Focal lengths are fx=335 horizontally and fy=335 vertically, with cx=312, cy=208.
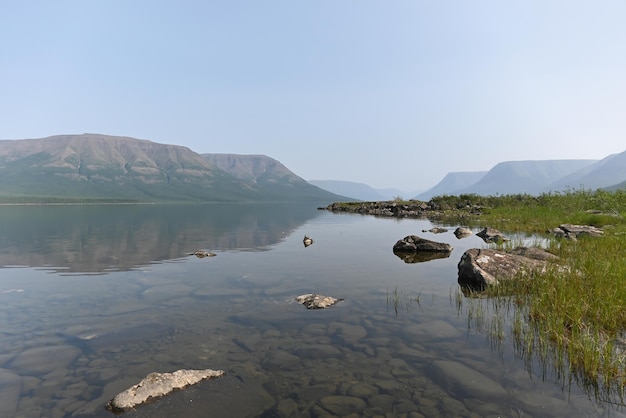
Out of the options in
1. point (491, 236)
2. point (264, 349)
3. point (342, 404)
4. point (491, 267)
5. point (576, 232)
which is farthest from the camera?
point (491, 236)

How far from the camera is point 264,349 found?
9.01 meters

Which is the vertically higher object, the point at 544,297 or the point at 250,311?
the point at 544,297

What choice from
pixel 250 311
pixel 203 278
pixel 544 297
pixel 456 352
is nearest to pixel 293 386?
pixel 456 352

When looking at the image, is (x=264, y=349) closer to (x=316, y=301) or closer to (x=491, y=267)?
(x=316, y=301)

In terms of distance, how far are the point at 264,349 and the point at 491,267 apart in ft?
38.0

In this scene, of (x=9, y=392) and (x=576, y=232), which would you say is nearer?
(x=9, y=392)

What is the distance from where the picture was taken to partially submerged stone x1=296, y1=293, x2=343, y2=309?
12547mm

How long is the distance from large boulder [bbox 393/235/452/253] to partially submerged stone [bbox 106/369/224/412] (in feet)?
67.3

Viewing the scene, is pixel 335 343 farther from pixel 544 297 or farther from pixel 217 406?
pixel 544 297

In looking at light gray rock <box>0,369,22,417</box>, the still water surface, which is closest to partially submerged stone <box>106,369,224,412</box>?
the still water surface

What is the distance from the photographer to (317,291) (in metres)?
15.1

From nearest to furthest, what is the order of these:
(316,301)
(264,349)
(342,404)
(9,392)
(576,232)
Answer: (342,404) < (9,392) < (264,349) < (316,301) < (576,232)

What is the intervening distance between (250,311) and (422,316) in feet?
19.9

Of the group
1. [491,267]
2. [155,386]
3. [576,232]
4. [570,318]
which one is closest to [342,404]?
[155,386]
